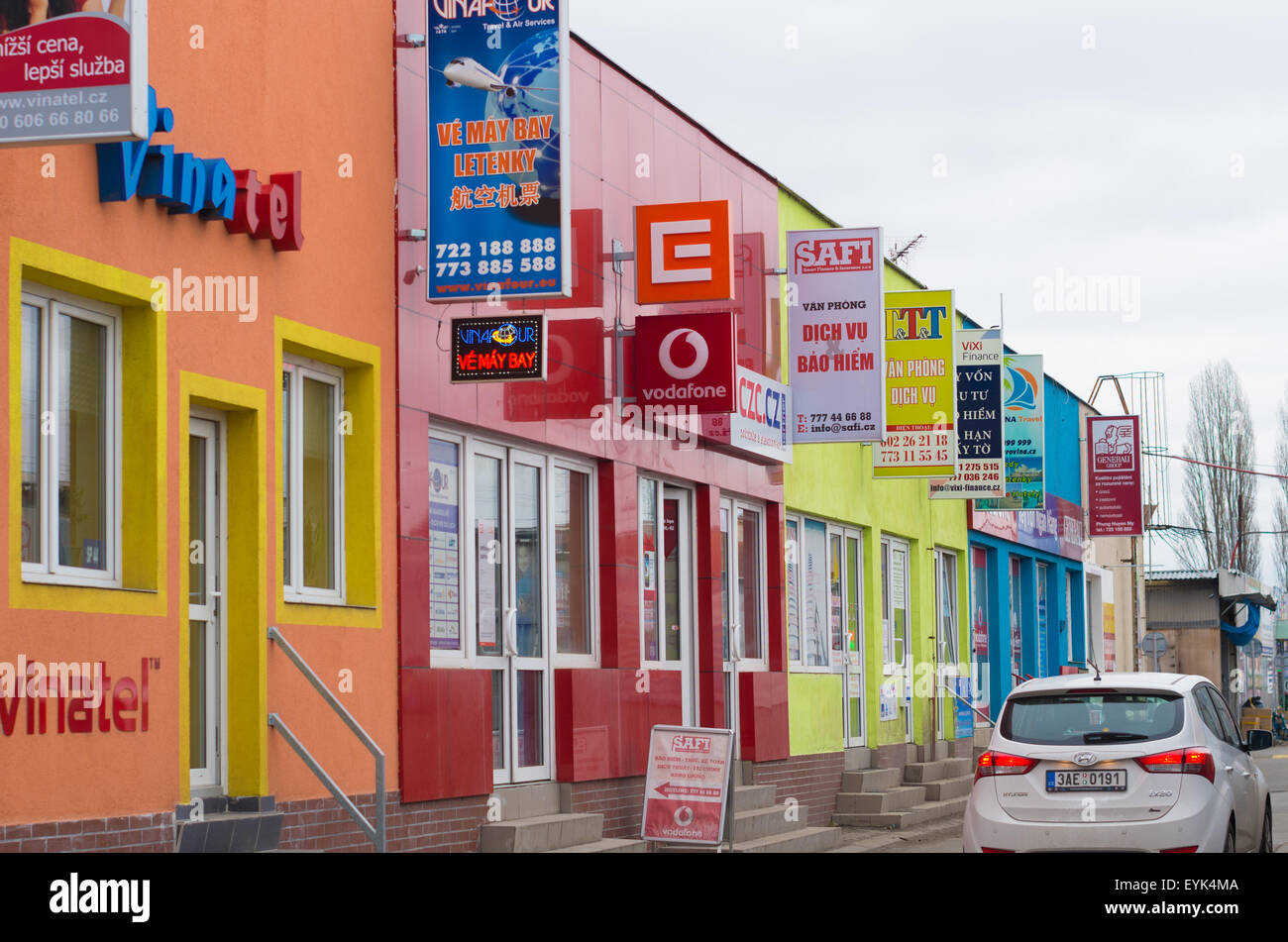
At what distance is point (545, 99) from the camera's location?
11.6 metres

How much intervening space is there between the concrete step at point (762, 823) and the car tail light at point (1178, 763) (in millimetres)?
5396

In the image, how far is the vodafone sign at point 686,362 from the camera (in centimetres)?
1468

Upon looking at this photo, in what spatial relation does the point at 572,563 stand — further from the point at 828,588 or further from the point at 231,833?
the point at 828,588

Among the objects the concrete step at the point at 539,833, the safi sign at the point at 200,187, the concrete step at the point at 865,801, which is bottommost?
the concrete step at the point at 865,801

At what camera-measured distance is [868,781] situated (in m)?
20.3

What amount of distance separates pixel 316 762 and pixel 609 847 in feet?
10.8

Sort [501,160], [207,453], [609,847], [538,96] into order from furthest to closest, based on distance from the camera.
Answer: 1. [609,847]
2. [501,160]
3. [538,96]
4. [207,453]

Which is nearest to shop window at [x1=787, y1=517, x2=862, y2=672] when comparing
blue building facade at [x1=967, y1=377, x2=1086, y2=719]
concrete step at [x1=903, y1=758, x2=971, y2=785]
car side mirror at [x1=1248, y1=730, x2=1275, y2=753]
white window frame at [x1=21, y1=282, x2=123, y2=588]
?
concrete step at [x1=903, y1=758, x2=971, y2=785]

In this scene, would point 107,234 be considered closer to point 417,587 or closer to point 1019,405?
point 417,587

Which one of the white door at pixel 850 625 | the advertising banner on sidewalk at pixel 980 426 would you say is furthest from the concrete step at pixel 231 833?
the advertising banner on sidewalk at pixel 980 426

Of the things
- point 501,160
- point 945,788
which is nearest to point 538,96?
point 501,160

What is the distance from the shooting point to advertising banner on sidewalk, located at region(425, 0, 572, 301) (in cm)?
1156

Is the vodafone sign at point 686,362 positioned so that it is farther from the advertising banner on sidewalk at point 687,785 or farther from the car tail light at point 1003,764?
the car tail light at point 1003,764
